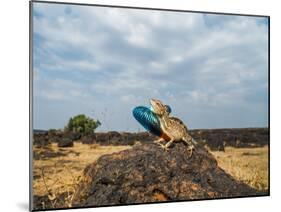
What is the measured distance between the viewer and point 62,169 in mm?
5855

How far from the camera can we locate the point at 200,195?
626cm

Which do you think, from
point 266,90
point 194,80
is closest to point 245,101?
point 266,90

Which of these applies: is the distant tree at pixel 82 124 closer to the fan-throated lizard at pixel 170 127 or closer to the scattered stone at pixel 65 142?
the scattered stone at pixel 65 142

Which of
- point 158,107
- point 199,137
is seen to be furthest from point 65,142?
point 199,137

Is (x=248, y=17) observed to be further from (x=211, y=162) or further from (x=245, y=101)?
(x=211, y=162)

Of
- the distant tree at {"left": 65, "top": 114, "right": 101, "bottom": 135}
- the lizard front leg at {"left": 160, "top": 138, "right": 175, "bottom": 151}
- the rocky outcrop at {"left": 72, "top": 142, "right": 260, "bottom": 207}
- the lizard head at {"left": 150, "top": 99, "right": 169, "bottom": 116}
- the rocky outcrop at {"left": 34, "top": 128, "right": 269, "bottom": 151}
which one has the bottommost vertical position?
the rocky outcrop at {"left": 72, "top": 142, "right": 260, "bottom": 207}

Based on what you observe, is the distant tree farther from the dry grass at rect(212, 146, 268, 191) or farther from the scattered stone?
the dry grass at rect(212, 146, 268, 191)

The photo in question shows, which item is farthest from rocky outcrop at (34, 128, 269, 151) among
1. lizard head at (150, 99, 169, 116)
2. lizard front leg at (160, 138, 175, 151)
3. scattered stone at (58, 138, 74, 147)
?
lizard head at (150, 99, 169, 116)

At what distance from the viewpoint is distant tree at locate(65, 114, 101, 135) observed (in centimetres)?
589

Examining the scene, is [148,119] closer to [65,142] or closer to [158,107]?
[158,107]

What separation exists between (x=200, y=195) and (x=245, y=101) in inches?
51.1

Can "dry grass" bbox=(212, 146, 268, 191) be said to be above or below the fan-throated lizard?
below

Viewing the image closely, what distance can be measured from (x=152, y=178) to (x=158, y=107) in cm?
81

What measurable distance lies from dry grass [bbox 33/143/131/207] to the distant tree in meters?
0.16
